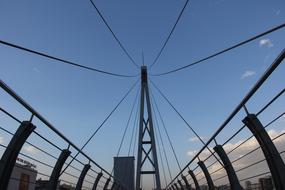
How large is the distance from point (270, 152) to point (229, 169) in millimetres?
1830

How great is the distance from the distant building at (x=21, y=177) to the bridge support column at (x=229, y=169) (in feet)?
8.92

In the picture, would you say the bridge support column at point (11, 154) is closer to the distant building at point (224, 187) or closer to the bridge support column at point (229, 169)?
the bridge support column at point (229, 169)

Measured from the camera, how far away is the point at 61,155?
215 inches

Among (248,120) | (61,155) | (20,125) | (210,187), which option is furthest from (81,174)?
(248,120)

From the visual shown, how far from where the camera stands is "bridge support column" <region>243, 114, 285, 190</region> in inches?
129

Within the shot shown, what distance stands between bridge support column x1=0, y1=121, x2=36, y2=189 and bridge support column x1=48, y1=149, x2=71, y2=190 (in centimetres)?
152

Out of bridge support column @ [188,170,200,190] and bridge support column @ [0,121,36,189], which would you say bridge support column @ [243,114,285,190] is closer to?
bridge support column @ [0,121,36,189]

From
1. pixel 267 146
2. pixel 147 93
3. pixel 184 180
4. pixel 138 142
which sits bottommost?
pixel 267 146

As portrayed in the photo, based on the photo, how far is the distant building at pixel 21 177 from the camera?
442 centimetres

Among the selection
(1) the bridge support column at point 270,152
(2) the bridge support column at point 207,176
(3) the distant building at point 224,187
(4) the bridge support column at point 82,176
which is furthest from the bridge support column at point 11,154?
(2) the bridge support column at point 207,176

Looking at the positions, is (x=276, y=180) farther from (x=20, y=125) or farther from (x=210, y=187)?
(x=210, y=187)

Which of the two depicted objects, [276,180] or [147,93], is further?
[147,93]

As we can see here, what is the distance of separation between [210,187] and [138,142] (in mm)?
9703

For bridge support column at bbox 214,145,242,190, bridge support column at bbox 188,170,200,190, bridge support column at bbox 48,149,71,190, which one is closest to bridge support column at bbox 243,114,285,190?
bridge support column at bbox 214,145,242,190
